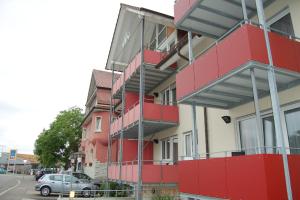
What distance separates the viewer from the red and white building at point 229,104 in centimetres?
613

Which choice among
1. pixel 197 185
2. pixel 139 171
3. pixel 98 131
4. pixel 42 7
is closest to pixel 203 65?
pixel 197 185

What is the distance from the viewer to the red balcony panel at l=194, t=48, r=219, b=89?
7.70m

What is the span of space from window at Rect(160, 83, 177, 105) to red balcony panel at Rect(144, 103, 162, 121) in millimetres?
1475

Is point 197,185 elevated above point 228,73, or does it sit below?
below

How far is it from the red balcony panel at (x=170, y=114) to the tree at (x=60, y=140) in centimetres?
3320

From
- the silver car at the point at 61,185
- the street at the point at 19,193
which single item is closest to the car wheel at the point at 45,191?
the silver car at the point at 61,185

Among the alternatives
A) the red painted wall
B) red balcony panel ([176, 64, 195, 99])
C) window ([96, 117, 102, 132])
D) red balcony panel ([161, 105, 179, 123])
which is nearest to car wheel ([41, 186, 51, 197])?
window ([96, 117, 102, 132])

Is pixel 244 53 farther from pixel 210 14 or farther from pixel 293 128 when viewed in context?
pixel 210 14

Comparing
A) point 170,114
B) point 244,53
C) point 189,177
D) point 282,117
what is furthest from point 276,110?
point 170,114

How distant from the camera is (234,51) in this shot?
6.87 meters

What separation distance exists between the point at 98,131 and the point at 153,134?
406 inches

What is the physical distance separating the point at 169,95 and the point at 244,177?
1078cm

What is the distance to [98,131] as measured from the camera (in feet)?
88.3

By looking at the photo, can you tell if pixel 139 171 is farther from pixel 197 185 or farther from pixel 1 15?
pixel 1 15
